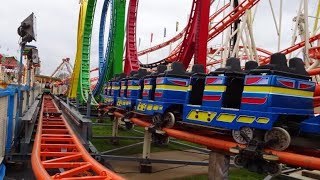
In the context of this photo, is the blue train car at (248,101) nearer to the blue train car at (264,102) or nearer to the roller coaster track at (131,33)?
the blue train car at (264,102)

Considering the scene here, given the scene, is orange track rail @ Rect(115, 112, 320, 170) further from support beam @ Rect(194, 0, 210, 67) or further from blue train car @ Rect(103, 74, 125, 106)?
blue train car @ Rect(103, 74, 125, 106)

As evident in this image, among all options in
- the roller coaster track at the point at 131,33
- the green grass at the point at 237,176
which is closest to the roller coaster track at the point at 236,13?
the roller coaster track at the point at 131,33

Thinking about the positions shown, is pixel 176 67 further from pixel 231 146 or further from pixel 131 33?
pixel 131 33

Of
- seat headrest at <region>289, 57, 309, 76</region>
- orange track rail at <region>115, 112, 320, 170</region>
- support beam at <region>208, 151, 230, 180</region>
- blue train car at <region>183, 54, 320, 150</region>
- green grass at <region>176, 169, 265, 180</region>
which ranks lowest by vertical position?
green grass at <region>176, 169, 265, 180</region>

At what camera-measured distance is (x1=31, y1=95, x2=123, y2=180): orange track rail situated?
3.25 m

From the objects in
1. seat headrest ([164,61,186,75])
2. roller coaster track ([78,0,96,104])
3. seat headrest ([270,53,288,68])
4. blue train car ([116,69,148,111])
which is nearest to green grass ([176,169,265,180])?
blue train car ([116,69,148,111])

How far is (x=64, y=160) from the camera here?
399 centimetres

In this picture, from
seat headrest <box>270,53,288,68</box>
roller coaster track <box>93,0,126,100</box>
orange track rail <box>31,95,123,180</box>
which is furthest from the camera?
roller coaster track <box>93,0,126,100</box>

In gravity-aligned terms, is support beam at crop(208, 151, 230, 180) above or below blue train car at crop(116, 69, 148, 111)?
below

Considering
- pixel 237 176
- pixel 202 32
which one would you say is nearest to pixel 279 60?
pixel 202 32

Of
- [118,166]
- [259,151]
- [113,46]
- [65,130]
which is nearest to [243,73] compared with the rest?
[259,151]

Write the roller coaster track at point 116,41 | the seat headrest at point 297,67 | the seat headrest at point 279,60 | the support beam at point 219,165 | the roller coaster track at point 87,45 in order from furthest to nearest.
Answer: the roller coaster track at point 87,45 < the roller coaster track at point 116,41 < the support beam at point 219,165 < the seat headrest at point 297,67 < the seat headrest at point 279,60

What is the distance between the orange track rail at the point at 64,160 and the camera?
128 inches

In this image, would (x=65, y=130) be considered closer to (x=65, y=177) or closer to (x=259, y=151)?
(x=65, y=177)
